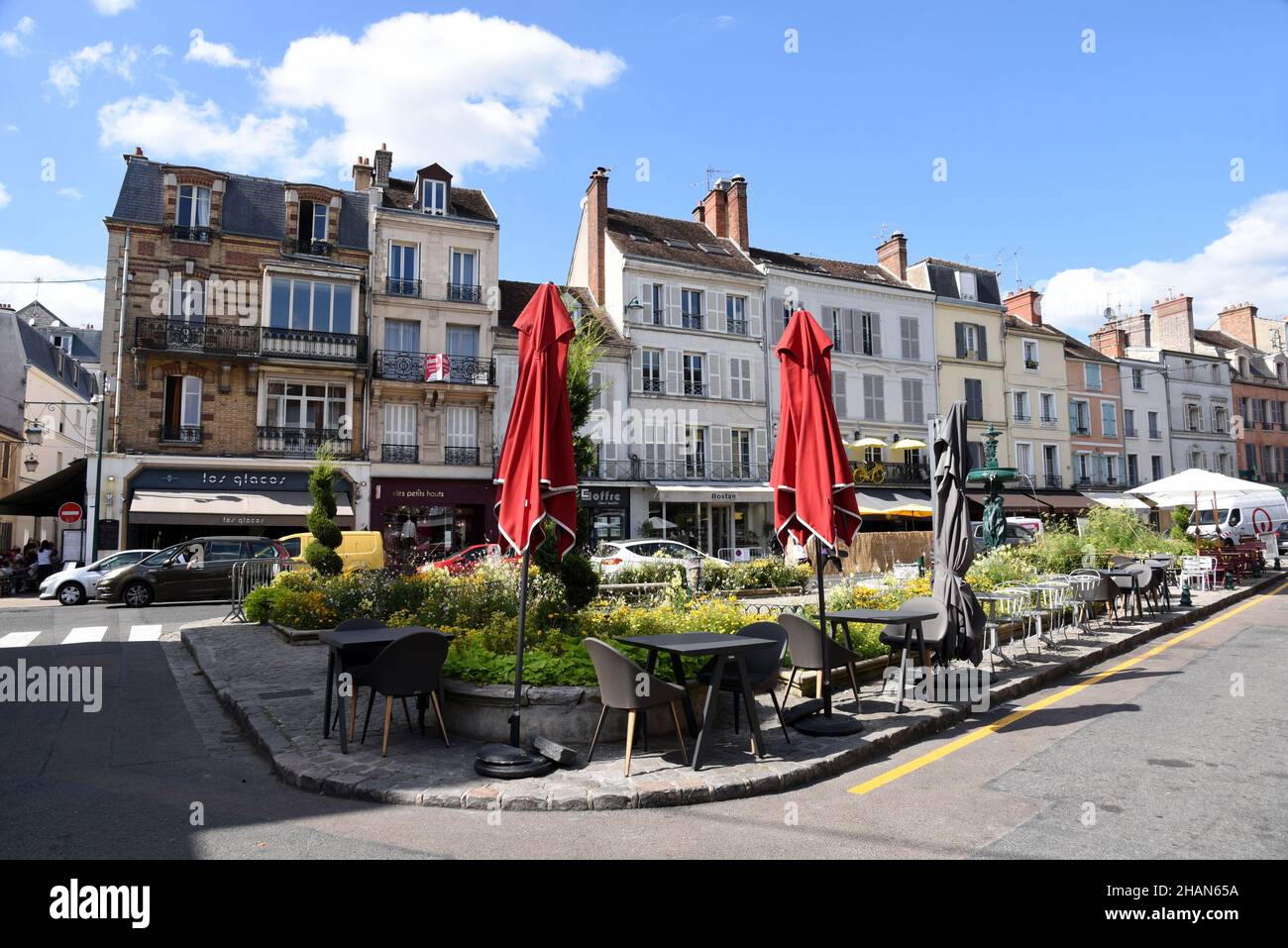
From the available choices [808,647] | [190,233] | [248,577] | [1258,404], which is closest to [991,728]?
[808,647]

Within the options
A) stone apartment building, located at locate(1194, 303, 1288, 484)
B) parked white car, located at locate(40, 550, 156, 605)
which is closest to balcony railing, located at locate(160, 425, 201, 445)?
parked white car, located at locate(40, 550, 156, 605)

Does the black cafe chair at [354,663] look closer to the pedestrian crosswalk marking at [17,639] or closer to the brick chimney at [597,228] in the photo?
the pedestrian crosswalk marking at [17,639]

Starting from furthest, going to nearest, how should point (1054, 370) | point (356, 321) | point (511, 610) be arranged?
point (1054, 370) → point (356, 321) → point (511, 610)

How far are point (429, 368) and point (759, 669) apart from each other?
2367cm

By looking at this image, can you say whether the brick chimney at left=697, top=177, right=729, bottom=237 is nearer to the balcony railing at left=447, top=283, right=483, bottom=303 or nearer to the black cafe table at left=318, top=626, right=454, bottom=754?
the balcony railing at left=447, top=283, right=483, bottom=303

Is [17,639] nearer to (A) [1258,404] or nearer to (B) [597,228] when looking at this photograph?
(B) [597,228]

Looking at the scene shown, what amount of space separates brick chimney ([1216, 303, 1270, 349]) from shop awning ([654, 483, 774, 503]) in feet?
136

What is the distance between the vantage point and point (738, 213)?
3584 centimetres

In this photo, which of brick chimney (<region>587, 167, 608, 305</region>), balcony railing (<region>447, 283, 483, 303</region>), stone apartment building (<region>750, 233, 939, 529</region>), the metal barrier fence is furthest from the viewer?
stone apartment building (<region>750, 233, 939, 529</region>)

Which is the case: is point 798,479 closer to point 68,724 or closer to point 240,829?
point 240,829

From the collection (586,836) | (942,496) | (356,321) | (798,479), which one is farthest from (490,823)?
(356,321)

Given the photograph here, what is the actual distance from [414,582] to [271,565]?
652 cm

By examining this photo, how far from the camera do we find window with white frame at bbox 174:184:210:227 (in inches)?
1029
